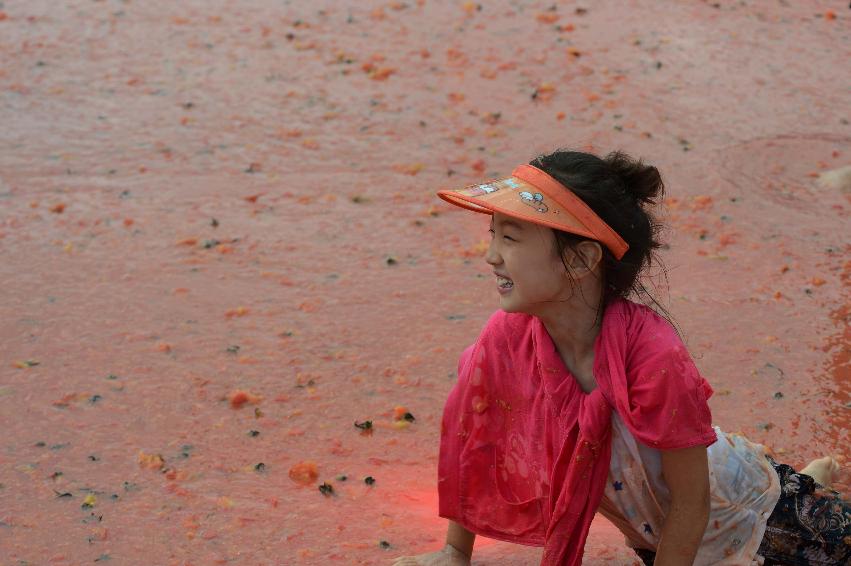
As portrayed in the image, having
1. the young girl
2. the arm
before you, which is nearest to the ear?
the young girl

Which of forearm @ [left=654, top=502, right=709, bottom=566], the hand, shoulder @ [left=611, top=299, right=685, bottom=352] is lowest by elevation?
the hand

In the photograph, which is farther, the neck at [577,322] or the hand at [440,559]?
the hand at [440,559]

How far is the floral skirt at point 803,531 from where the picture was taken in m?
2.62

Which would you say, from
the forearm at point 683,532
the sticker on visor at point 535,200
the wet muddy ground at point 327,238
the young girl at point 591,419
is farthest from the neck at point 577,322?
the wet muddy ground at point 327,238

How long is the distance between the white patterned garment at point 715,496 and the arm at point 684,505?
67 mm

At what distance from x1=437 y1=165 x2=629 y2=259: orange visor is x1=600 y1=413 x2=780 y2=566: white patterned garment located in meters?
0.41

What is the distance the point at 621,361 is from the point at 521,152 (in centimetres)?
330

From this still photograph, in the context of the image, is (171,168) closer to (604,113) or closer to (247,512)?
(604,113)

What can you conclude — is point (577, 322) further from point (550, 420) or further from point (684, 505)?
point (684, 505)

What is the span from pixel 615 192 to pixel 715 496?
780 millimetres

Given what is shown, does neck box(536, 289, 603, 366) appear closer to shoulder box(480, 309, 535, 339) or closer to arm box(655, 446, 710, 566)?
shoulder box(480, 309, 535, 339)

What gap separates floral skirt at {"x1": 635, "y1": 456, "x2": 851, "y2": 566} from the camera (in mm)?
2621

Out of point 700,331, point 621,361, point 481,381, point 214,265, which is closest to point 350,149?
point 214,265

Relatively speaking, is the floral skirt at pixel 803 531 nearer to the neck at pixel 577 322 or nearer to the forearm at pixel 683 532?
the forearm at pixel 683 532
